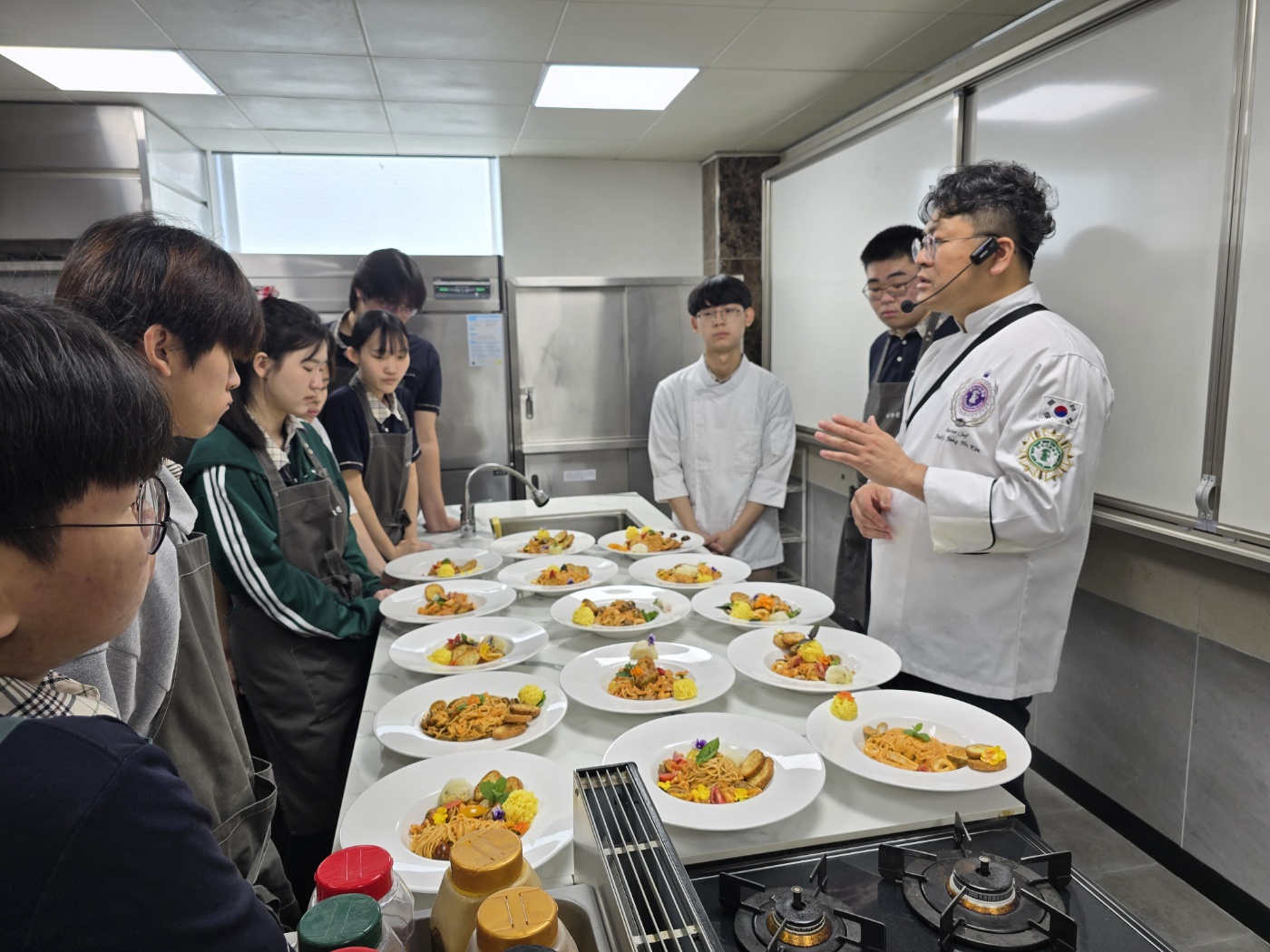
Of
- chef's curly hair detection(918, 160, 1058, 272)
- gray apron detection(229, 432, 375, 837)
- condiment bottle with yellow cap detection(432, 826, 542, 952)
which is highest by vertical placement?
chef's curly hair detection(918, 160, 1058, 272)

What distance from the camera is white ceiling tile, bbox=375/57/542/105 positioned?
11.0 ft

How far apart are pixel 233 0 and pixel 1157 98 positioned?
2924 mm

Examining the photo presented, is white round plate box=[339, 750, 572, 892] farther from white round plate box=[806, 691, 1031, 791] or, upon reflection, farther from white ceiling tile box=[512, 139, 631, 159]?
white ceiling tile box=[512, 139, 631, 159]

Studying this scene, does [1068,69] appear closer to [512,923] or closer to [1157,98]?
[1157,98]

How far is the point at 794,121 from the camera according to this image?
4371mm

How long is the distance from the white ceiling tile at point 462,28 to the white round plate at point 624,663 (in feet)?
7.69

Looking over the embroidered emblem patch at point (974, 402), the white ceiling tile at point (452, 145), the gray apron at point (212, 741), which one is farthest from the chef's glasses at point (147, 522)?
the white ceiling tile at point (452, 145)

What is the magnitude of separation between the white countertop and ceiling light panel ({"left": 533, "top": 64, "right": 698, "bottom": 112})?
103 inches

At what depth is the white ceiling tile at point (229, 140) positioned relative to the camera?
442cm

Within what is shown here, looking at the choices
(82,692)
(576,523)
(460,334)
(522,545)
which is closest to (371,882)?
(82,692)

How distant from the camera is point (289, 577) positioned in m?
1.71

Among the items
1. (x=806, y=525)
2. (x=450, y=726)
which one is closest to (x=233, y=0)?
(x=450, y=726)

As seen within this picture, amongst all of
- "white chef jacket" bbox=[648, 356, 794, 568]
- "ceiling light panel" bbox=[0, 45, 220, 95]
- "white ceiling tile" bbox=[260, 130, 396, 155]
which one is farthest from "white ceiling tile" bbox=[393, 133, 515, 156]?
"white chef jacket" bbox=[648, 356, 794, 568]

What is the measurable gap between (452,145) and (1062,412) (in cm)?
426
